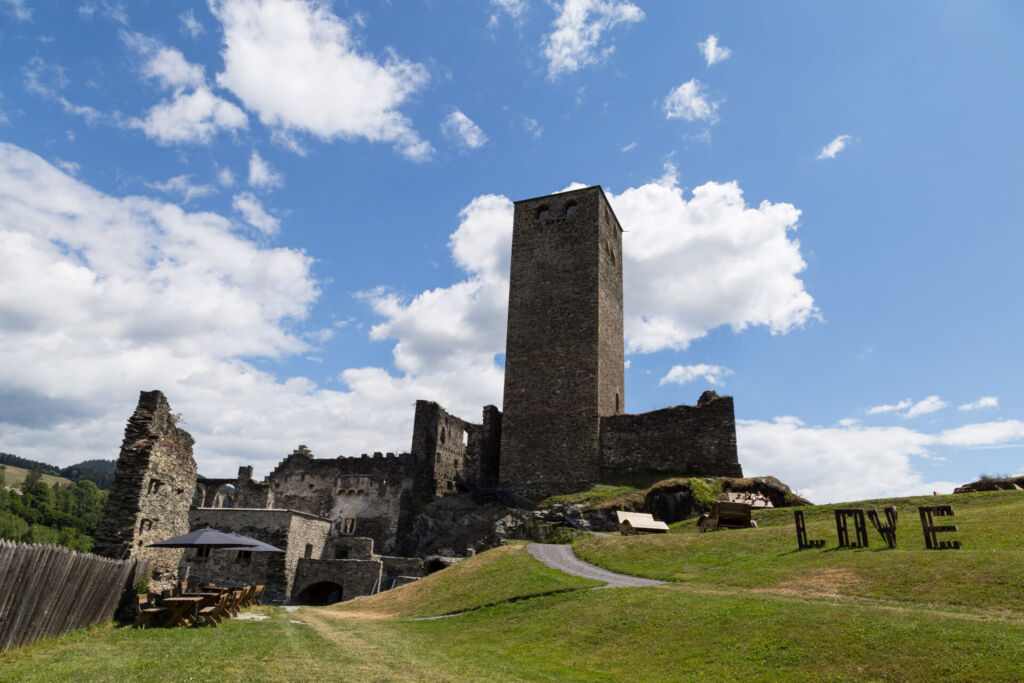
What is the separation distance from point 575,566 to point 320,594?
59.7 feet

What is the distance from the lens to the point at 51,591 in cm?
1093

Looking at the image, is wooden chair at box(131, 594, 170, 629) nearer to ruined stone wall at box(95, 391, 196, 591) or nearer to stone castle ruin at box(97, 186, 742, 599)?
ruined stone wall at box(95, 391, 196, 591)

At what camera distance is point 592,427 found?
35000 millimetres

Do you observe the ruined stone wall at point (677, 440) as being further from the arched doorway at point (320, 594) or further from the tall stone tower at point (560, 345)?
the arched doorway at point (320, 594)

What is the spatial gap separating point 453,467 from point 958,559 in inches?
1217

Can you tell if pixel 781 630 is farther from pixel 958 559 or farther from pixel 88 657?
pixel 88 657

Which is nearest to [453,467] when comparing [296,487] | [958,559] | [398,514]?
[398,514]

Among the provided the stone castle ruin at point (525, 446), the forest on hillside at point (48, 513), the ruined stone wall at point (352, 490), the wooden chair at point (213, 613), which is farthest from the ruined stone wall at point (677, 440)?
the forest on hillside at point (48, 513)

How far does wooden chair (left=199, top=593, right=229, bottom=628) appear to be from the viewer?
14.1 meters

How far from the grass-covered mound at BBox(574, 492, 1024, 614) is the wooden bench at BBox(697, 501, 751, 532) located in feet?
3.33

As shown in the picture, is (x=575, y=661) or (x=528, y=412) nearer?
(x=575, y=661)

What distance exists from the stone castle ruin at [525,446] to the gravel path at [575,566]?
29.2 ft

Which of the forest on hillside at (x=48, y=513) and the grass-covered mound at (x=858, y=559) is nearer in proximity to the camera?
the grass-covered mound at (x=858, y=559)

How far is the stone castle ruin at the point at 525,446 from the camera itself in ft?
100
